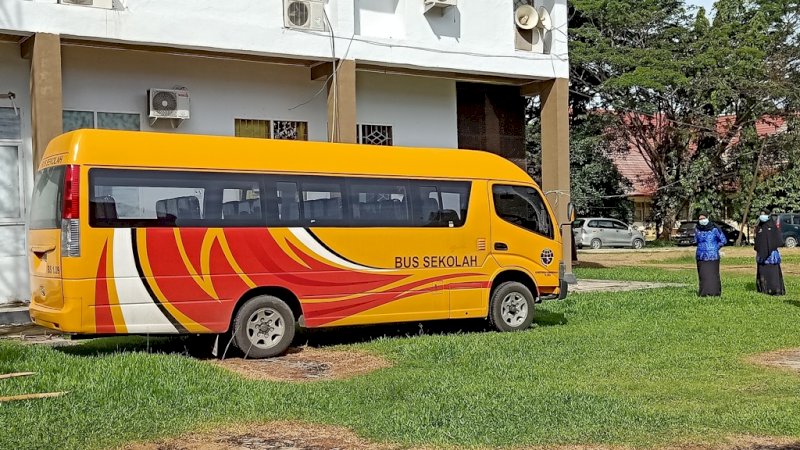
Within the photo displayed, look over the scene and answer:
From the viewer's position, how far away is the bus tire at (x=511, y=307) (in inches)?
515

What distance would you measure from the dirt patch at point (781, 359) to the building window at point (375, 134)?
9.67m

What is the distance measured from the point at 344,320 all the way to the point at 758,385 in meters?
5.06

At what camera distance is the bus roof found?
10.3 metres

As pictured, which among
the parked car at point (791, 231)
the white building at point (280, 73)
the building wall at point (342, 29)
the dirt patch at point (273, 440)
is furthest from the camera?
the parked car at point (791, 231)

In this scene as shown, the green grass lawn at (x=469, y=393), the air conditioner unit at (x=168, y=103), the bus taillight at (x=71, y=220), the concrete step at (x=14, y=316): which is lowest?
the green grass lawn at (x=469, y=393)

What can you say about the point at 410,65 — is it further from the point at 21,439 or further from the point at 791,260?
the point at 791,260

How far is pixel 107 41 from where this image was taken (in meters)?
14.8

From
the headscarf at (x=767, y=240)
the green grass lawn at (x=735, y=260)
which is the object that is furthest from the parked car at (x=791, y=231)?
the headscarf at (x=767, y=240)

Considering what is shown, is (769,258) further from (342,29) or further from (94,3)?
(94,3)

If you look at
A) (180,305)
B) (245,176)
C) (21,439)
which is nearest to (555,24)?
(245,176)

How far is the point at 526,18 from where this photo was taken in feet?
63.2

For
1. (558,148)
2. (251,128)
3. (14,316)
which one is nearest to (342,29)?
(251,128)

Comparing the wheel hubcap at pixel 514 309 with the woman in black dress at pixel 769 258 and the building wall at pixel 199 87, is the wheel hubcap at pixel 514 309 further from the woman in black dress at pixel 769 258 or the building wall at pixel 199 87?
the woman in black dress at pixel 769 258

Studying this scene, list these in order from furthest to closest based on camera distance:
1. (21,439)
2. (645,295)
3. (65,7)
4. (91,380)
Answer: (645,295) → (65,7) → (91,380) → (21,439)
